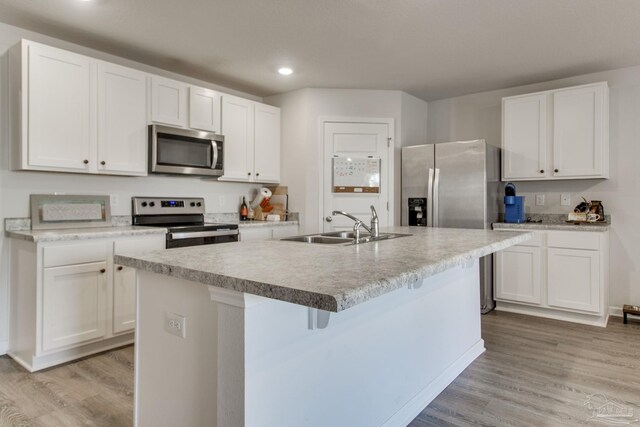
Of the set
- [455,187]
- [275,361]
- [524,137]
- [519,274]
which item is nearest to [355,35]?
[455,187]

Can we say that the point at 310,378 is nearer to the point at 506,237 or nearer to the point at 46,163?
the point at 506,237

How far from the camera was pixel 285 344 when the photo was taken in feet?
4.31

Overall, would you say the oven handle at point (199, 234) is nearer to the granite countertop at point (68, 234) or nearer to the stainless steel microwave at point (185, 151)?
the granite countertop at point (68, 234)

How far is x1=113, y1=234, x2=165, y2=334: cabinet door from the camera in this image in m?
2.88

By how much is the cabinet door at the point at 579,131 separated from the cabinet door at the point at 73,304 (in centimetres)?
397

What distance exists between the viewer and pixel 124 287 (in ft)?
9.62

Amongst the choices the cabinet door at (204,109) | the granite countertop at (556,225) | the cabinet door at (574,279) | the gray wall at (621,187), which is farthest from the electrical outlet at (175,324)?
the gray wall at (621,187)

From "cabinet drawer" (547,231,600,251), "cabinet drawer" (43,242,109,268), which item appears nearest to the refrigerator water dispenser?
"cabinet drawer" (547,231,600,251)

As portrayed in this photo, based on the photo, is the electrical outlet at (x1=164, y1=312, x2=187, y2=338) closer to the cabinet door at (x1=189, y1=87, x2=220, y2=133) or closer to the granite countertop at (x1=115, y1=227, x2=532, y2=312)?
the granite countertop at (x1=115, y1=227, x2=532, y2=312)

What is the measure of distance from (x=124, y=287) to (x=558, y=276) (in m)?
3.64

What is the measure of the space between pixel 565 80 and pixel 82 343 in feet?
15.6

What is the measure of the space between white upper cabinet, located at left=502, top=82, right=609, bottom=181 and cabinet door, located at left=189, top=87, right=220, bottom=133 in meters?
2.85

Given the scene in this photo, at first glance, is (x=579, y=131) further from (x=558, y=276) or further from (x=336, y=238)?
(x=336, y=238)

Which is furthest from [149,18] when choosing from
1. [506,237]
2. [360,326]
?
[506,237]
